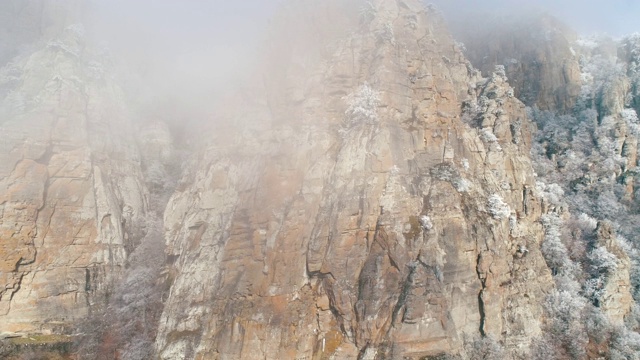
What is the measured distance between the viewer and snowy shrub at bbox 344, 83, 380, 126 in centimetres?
4828

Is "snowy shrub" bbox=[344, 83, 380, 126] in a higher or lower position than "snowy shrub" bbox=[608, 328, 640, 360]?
higher

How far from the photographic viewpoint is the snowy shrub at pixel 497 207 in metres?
48.4

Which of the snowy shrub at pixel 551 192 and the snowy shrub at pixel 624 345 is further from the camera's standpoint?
the snowy shrub at pixel 551 192

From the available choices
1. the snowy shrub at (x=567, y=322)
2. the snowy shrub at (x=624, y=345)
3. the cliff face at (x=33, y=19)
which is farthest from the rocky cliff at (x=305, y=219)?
the cliff face at (x=33, y=19)

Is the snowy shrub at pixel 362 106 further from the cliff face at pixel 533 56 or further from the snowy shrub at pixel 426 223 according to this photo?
the cliff face at pixel 533 56

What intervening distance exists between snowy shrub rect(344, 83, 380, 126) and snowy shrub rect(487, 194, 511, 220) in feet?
51.8

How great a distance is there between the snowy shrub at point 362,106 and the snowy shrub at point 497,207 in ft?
51.8

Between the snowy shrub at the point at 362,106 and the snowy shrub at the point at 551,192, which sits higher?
the snowy shrub at the point at 362,106

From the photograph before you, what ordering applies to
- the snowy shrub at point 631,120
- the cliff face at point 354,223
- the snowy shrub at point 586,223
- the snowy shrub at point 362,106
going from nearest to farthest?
the cliff face at point 354,223, the snowy shrub at point 362,106, the snowy shrub at point 586,223, the snowy shrub at point 631,120

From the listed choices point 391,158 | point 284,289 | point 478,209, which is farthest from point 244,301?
point 478,209

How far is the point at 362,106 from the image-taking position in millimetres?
49125

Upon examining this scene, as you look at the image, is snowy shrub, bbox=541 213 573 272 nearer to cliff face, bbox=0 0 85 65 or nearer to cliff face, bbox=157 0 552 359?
A: cliff face, bbox=157 0 552 359

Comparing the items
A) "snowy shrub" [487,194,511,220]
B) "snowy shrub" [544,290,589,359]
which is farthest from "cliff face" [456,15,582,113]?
"snowy shrub" [544,290,589,359]

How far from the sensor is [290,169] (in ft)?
157
